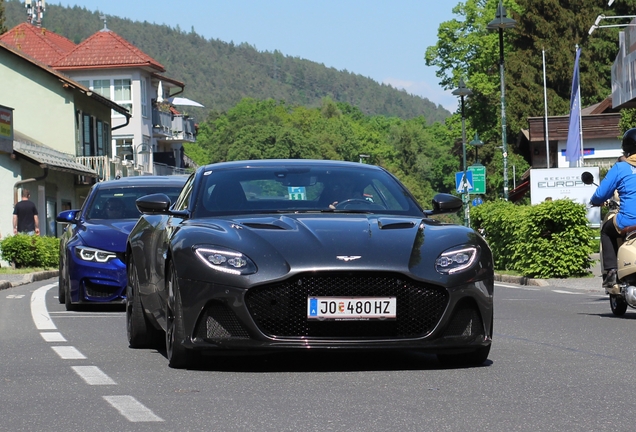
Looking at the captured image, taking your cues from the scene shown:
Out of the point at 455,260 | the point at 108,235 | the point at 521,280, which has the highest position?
the point at 455,260

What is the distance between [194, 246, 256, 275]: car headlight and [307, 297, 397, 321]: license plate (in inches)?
16.4

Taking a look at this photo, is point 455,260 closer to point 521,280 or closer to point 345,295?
point 345,295

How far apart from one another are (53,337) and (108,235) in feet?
14.6

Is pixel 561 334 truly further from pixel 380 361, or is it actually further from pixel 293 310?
pixel 293 310

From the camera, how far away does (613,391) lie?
23.0ft

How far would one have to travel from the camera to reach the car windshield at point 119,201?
16.5 m

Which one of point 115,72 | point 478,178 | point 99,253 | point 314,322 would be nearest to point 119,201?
point 99,253

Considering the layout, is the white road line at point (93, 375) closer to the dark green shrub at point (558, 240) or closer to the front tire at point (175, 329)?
the front tire at point (175, 329)

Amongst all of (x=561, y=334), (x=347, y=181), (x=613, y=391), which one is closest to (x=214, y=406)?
(x=613, y=391)

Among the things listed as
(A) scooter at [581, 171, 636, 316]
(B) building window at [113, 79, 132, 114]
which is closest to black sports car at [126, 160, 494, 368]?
(A) scooter at [581, 171, 636, 316]

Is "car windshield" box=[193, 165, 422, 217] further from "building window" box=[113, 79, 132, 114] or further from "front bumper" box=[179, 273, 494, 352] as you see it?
"building window" box=[113, 79, 132, 114]

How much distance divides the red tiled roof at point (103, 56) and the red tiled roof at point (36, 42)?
109cm

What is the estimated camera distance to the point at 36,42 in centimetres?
9006

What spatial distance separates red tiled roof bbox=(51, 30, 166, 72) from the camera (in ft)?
290
